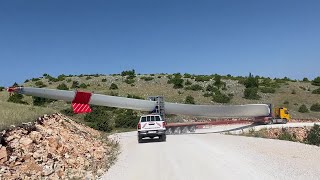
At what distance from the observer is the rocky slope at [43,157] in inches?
516

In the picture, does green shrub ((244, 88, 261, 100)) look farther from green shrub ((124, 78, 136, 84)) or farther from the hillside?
green shrub ((124, 78, 136, 84))

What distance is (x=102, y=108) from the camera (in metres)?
55.4

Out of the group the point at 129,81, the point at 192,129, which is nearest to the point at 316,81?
the point at 129,81

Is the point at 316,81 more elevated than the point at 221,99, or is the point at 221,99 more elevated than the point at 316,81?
the point at 316,81

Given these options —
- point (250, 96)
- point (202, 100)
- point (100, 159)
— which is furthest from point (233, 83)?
point (100, 159)

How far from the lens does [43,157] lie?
14586 mm

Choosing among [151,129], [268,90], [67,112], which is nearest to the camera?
[151,129]

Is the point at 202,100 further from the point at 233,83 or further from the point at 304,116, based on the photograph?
the point at 233,83

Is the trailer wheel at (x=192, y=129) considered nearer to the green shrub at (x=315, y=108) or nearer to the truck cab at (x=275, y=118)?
the truck cab at (x=275, y=118)

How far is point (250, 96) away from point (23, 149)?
205 feet

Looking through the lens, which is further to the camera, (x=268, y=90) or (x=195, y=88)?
(x=195, y=88)

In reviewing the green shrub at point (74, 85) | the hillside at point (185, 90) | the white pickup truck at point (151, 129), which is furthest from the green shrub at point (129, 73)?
the white pickup truck at point (151, 129)

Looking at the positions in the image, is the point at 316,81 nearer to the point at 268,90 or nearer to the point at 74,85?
the point at 268,90

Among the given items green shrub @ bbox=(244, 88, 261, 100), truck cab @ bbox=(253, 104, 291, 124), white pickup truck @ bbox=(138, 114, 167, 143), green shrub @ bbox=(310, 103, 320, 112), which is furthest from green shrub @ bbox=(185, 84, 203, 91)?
white pickup truck @ bbox=(138, 114, 167, 143)
